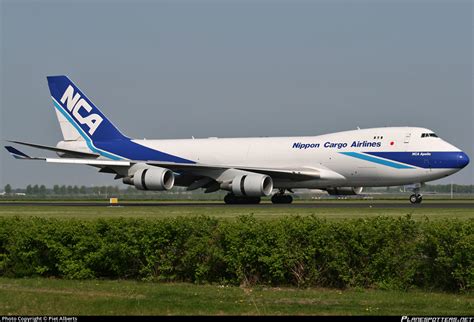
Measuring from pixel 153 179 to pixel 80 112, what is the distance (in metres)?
13.2

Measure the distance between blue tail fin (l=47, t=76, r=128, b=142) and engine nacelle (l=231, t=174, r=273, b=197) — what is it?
43.9 feet

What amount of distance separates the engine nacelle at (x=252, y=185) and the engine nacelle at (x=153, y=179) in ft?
14.0

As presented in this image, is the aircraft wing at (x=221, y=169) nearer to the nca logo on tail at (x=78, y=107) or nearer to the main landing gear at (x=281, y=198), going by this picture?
the main landing gear at (x=281, y=198)

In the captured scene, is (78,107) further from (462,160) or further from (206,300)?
(206,300)

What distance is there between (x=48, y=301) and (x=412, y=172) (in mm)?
36393

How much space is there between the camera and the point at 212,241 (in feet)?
65.7

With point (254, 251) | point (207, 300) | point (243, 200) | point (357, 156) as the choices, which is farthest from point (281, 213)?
point (207, 300)

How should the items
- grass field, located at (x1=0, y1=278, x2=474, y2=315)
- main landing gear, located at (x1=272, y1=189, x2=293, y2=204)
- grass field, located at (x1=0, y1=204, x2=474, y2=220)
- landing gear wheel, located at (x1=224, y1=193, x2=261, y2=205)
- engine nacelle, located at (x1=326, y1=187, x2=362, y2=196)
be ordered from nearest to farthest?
grass field, located at (x1=0, y1=278, x2=474, y2=315) → grass field, located at (x1=0, y1=204, x2=474, y2=220) → landing gear wheel, located at (x1=224, y1=193, x2=261, y2=205) → main landing gear, located at (x1=272, y1=189, x2=293, y2=204) → engine nacelle, located at (x1=326, y1=187, x2=362, y2=196)

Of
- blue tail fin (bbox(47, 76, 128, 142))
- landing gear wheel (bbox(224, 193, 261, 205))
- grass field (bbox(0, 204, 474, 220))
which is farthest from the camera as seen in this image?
blue tail fin (bbox(47, 76, 128, 142))

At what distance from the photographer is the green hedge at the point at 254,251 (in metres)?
18.4

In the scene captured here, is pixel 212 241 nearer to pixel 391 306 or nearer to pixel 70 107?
pixel 391 306

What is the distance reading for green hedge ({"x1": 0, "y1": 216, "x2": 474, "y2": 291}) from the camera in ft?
60.3

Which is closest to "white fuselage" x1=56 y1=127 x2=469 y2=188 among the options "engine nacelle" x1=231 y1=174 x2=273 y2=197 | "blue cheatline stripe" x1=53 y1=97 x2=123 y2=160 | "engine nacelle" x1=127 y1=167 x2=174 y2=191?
"engine nacelle" x1=231 y1=174 x2=273 y2=197

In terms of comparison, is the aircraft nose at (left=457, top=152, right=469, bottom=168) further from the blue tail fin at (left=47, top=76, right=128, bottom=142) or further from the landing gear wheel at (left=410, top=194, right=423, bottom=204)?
the blue tail fin at (left=47, top=76, right=128, bottom=142)
